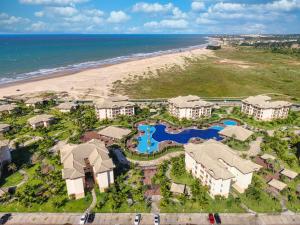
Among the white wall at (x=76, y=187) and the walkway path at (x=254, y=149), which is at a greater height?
the white wall at (x=76, y=187)

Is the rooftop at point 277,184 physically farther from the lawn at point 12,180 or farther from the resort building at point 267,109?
the lawn at point 12,180

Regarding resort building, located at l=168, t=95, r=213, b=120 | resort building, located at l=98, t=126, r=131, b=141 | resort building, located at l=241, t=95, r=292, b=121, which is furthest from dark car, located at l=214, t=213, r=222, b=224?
resort building, located at l=241, t=95, r=292, b=121

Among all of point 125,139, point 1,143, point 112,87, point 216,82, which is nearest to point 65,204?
point 1,143

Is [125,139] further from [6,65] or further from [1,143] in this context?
[6,65]

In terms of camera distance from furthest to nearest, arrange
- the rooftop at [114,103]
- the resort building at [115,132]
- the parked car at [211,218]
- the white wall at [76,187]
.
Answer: the rooftop at [114,103]
the resort building at [115,132]
the white wall at [76,187]
the parked car at [211,218]

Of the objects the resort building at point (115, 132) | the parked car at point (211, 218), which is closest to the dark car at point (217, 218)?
the parked car at point (211, 218)

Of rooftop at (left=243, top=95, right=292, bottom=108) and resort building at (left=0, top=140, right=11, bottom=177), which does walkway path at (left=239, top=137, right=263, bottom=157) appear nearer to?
rooftop at (left=243, top=95, right=292, bottom=108)
